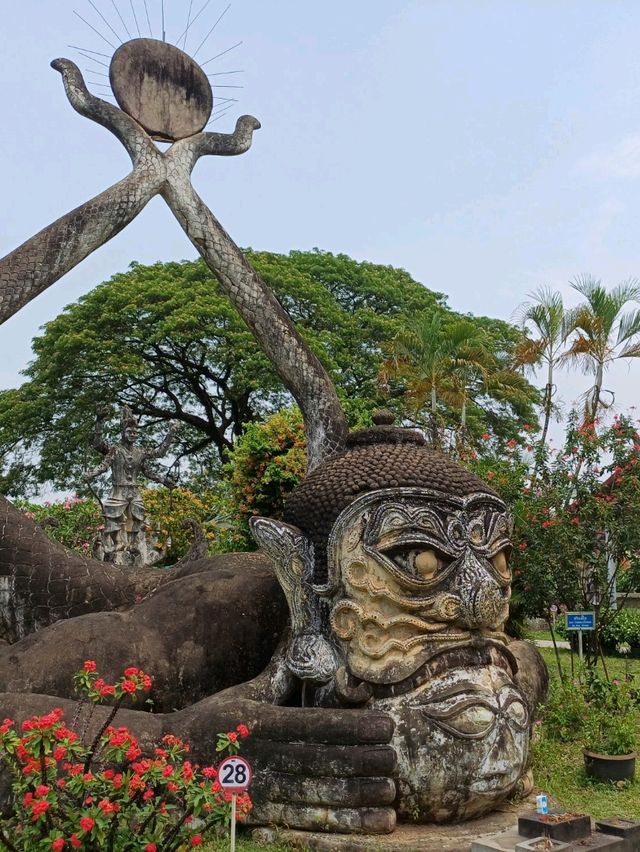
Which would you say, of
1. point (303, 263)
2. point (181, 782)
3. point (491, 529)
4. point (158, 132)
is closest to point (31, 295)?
point (158, 132)

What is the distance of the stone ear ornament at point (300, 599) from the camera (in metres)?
5.18

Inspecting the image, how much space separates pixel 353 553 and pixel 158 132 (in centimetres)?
435

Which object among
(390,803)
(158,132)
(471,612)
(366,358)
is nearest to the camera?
(390,803)

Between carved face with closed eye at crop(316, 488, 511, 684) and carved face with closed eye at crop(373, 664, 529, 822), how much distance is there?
0.69ft

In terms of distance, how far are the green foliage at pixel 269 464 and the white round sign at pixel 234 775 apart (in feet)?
24.8

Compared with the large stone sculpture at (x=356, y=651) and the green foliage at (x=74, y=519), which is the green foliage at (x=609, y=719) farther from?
the green foliage at (x=74, y=519)

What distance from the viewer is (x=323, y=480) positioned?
220 inches

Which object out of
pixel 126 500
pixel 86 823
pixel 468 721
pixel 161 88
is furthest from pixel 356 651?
pixel 126 500

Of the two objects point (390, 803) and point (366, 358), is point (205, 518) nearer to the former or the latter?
point (366, 358)

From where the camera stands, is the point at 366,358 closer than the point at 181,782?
No

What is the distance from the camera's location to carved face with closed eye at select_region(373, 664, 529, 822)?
470cm

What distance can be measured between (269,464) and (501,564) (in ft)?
20.4

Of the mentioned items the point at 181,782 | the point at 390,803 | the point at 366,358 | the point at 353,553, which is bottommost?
the point at 390,803

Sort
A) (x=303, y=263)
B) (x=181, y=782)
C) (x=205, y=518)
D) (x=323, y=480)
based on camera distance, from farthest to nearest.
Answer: (x=303, y=263)
(x=205, y=518)
(x=323, y=480)
(x=181, y=782)
